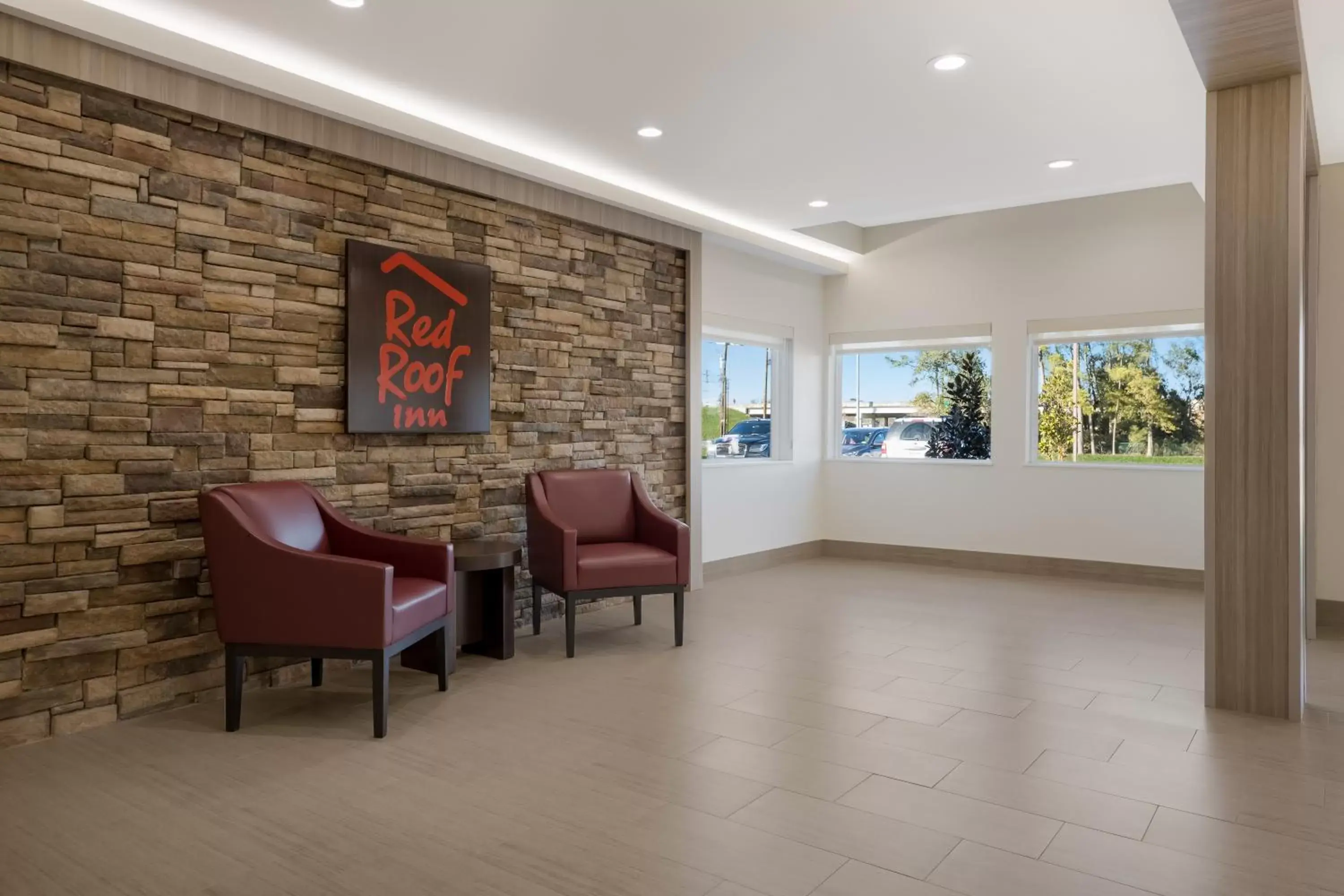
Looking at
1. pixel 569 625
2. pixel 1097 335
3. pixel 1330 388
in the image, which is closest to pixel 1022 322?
pixel 1097 335

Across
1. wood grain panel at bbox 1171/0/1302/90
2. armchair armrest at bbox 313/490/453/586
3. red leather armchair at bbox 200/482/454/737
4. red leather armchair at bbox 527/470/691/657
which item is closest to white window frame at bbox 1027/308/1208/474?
wood grain panel at bbox 1171/0/1302/90

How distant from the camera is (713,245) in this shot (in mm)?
6938

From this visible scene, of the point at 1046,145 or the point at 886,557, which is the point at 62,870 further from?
the point at 886,557

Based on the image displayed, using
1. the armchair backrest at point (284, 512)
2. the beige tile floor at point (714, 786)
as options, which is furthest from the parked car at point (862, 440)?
the armchair backrest at point (284, 512)

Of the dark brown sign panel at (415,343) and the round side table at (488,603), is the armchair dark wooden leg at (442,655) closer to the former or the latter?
the round side table at (488,603)

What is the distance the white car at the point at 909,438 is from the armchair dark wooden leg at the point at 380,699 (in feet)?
18.6

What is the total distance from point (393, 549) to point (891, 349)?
17.5 ft

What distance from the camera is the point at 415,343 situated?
463cm

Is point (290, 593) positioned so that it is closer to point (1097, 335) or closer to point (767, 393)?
point (767, 393)

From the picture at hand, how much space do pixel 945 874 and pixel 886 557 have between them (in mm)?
5751

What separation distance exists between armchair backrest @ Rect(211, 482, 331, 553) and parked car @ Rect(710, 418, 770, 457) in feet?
12.2

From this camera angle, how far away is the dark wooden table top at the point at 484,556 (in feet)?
14.1

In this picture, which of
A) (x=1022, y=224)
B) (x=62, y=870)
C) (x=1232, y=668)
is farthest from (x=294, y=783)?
(x=1022, y=224)

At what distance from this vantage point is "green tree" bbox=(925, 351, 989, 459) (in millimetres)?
7637
